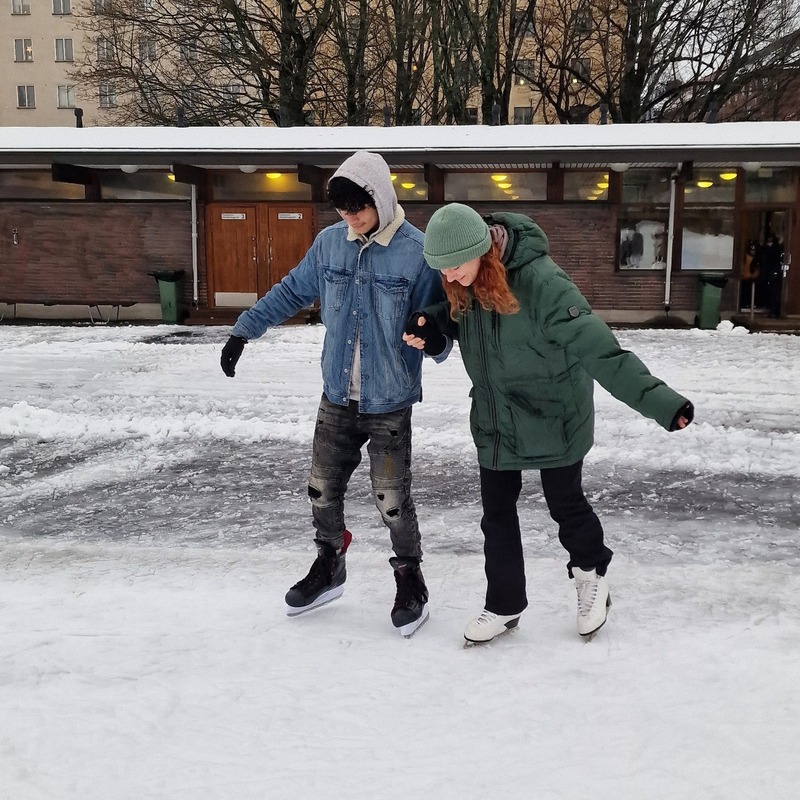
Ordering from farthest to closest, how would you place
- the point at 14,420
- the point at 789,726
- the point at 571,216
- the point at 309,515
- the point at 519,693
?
the point at 571,216 < the point at 14,420 < the point at 309,515 < the point at 519,693 < the point at 789,726

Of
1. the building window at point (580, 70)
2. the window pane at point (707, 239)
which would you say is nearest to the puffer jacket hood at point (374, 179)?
the window pane at point (707, 239)

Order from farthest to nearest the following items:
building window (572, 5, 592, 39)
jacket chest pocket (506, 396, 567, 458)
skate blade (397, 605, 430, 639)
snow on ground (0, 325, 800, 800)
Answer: building window (572, 5, 592, 39), skate blade (397, 605, 430, 639), jacket chest pocket (506, 396, 567, 458), snow on ground (0, 325, 800, 800)

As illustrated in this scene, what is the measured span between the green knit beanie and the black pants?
2.60 feet

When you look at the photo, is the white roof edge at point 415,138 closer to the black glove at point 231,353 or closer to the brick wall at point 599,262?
the brick wall at point 599,262

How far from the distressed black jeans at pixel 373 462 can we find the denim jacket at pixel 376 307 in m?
0.07

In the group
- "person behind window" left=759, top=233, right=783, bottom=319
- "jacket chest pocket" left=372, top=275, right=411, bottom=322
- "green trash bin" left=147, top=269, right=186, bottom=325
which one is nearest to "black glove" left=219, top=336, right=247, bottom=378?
"jacket chest pocket" left=372, top=275, right=411, bottom=322

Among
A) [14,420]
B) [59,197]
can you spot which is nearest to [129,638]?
[14,420]

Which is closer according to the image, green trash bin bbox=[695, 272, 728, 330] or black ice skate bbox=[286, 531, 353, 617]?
black ice skate bbox=[286, 531, 353, 617]

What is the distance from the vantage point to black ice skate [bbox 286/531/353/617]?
353 cm

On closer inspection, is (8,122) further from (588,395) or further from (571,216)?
(588,395)

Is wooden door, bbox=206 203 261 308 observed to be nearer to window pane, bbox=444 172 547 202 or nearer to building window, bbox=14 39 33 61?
window pane, bbox=444 172 547 202

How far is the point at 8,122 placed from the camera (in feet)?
168

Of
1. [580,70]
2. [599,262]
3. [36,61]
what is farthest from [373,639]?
[36,61]

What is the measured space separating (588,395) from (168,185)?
50.6 feet
